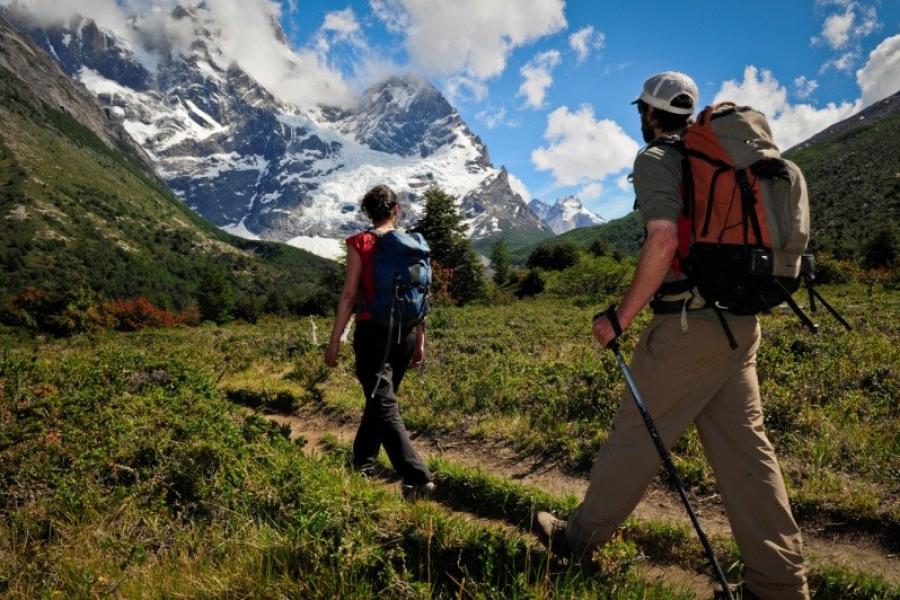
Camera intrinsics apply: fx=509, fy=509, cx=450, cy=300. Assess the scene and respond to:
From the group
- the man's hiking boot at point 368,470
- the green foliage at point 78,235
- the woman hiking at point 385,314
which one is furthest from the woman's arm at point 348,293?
the green foliage at point 78,235

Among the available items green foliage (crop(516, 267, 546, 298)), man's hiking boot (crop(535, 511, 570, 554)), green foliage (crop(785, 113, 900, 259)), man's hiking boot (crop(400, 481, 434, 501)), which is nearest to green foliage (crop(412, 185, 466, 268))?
green foliage (crop(516, 267, 546, 298))

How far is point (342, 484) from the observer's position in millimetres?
4355

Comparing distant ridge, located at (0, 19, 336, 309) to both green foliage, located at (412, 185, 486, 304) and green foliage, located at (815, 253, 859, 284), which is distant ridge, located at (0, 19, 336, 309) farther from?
green foliage, located at (815, 253, 859, 284)

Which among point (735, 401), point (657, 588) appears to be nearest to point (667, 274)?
point (735, 401)

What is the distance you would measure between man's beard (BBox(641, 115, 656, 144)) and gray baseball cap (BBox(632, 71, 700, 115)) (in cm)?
12

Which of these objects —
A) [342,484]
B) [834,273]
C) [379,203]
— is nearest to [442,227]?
[834,273]

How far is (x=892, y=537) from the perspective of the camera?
12.9 ft

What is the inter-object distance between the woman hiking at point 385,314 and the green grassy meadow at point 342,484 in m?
0.47

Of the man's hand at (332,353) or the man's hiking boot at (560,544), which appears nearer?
the man's hiking boot at (560,544)

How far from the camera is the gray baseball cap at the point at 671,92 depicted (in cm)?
303

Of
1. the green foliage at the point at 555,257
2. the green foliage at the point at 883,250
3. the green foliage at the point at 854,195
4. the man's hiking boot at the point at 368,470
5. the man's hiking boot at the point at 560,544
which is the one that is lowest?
the man's hiking boot at the point at 368,470

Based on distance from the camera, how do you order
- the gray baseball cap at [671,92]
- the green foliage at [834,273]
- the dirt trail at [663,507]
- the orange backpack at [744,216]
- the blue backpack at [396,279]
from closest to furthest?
the orange backpack at [744,216]
the gray baseball cap at [671,92]
the dirt trail at [663,507]
the blue backpack at [396,279]
the green foliage at [834,273]

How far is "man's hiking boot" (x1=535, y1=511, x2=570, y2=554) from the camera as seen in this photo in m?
3.22

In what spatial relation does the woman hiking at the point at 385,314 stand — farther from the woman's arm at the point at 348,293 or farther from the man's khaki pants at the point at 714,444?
the man's khaki pants at the point at 714,444
